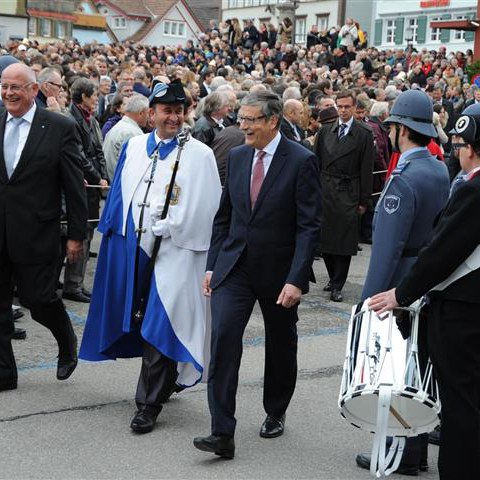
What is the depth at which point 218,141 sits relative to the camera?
9.34 meters

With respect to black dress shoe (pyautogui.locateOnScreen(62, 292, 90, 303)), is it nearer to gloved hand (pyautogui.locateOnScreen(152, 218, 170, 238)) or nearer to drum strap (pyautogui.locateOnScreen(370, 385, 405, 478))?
gloved hand (pyautogui.locateOnScreen(152, 218, 170, 238))

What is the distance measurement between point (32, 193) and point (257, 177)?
5.01 ft

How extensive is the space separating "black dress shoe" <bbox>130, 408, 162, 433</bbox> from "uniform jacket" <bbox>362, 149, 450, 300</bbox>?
1480 mm

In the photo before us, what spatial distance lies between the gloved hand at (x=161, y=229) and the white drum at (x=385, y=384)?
4.82 ft

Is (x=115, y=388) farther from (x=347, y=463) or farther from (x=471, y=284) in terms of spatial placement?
(x=471, y=284)

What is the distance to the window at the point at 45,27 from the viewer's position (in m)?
71.7

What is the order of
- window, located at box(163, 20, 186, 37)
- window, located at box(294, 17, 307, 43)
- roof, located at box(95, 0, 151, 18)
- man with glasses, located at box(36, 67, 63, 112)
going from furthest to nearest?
roof, located at box(95, 0, 151, 18) → window, located at box(163, 20, 186, 37) → window, located at box(294, 17, 307, 43) → man with glasses, located at box(36, 67, 63, 112)

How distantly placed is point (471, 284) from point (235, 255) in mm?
1536

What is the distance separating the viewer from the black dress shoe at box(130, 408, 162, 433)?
19.0 ft

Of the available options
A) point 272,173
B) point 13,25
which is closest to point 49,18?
point 13,25

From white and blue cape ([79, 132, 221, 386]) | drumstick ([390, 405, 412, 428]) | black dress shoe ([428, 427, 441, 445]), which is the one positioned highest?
white and blue cape ([79, 132, 221, 386])

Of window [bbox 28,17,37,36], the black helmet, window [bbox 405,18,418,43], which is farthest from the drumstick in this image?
window [bbox 28,17,37,36]

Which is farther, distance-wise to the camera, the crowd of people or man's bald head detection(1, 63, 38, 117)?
man's bald head detection(1, 63, 38, 117)

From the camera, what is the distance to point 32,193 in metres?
6.32
